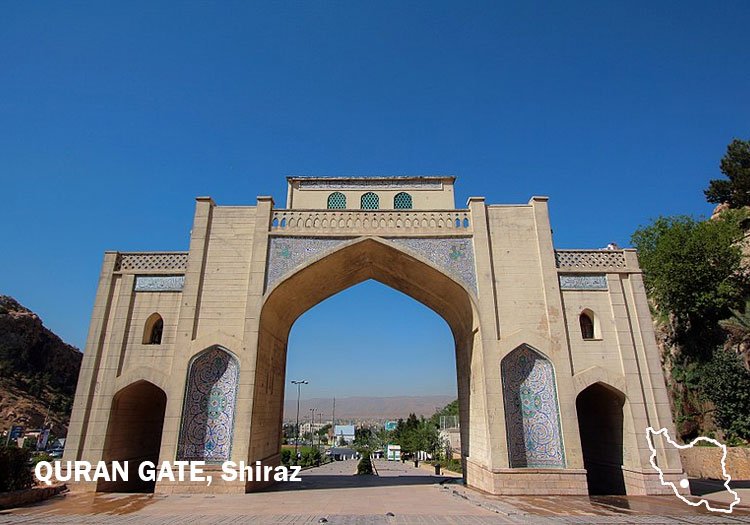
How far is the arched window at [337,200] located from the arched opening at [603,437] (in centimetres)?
839

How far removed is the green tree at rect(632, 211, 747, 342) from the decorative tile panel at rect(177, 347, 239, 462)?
17.6 meters

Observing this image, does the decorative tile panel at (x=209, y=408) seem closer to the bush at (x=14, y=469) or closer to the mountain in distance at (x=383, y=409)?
the bush at (x=14, y=469)

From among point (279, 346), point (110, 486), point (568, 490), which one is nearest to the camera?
point (568, 490)

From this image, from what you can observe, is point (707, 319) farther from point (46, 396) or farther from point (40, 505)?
point (46, 396)

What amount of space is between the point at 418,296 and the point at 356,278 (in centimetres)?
189

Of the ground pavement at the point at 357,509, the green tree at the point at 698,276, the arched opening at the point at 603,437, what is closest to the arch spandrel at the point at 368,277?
the arched opening at the point at 603,437

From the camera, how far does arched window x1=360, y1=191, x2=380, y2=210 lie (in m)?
13.0

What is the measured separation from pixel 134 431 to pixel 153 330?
241 cm

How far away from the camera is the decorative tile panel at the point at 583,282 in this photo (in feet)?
32.3

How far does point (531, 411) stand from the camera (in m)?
9.05

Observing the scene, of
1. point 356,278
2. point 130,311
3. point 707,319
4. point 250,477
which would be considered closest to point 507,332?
point 356,278

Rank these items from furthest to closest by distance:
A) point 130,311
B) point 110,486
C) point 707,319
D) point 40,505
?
point 707,319 → point 130,311 → point 110,486 → point 40,505

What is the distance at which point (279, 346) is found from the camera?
1151 cm

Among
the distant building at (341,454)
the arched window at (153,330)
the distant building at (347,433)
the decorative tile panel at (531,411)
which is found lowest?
the distant building at (341,454)
